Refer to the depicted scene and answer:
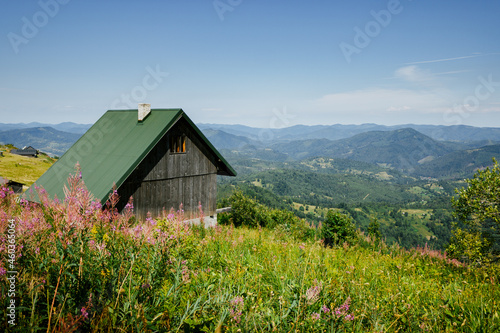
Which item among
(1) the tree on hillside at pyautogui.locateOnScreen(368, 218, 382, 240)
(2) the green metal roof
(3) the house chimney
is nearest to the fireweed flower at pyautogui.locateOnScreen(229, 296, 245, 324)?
(1) the tree on hillside at pyautogui.locateOnScreen(368, 218, 382, 240)

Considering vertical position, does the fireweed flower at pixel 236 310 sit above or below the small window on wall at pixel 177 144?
below

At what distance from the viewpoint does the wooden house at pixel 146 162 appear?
15539 millimetres

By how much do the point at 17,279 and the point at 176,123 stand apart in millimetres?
16209

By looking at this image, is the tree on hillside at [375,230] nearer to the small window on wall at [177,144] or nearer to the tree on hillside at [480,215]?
the tree on hillside at [480,215]

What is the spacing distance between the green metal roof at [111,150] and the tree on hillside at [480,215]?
16.1m

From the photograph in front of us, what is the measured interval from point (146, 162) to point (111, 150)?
8.95 feet

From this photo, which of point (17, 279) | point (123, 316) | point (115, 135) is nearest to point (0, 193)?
point (17, 279)

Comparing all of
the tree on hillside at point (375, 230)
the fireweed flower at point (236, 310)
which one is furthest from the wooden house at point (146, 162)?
the fireweed flower at point (236, 310)

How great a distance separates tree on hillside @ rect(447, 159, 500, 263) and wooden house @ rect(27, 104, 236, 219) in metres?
16.1

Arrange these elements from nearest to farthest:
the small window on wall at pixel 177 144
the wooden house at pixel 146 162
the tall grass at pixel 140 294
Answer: the tall grass at pixel 140 294 < the wooden house at pixel 146 162 < the small window on wall at pixel 177 144

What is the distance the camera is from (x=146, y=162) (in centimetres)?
1634

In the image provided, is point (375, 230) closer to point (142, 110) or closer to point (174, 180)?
point (174, 180)

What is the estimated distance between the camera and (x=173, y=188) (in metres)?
18.0

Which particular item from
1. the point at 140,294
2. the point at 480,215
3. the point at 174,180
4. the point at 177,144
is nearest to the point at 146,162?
the point at 174,180
